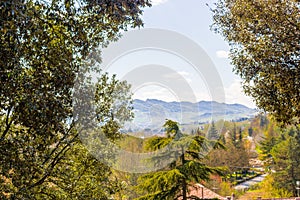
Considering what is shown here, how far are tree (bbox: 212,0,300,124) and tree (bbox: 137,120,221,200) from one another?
7.65 feet

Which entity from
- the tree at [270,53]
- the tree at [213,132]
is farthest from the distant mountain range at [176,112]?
the tree at [270,53]

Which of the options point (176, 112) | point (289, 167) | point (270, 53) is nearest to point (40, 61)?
point (270, 53)

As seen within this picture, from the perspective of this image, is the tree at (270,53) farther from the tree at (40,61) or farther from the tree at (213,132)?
the tree at (213,132)

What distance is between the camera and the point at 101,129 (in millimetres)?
5125

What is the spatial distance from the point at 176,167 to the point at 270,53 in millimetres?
3429

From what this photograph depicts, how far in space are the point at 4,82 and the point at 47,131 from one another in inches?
20.7

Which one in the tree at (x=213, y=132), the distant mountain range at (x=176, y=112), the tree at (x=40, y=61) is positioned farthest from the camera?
the tree at (x=213, y=132)

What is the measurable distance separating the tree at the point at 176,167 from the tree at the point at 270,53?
2.33 metres

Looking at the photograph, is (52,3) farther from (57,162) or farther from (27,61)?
(57,162)

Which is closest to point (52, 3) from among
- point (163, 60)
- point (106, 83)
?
point (106, 83)

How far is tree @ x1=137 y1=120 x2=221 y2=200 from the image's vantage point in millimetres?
6902

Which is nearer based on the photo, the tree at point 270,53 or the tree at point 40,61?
the tree at point 40,61

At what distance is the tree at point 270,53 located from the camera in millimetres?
4555

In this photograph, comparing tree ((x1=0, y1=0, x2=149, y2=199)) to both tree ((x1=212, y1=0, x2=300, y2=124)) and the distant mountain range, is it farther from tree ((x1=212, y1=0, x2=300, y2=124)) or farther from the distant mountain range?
the distant mountain range
